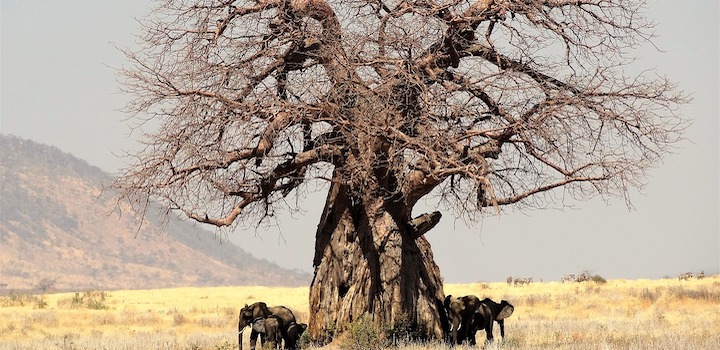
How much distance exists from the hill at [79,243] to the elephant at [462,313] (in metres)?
94.8

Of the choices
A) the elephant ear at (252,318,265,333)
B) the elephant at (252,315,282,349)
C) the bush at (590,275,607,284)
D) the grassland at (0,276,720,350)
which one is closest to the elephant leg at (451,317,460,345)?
the grassland at (0,276,720,350)

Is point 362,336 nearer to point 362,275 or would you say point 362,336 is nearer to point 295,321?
point 362,275

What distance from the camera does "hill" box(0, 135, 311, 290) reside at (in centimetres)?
12494

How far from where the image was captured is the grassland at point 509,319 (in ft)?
68.4

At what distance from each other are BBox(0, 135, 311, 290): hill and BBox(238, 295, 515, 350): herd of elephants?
94578mm

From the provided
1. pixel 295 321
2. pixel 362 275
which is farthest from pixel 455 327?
pixel 295 321

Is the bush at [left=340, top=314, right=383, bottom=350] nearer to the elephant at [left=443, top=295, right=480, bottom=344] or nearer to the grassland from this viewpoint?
the grassland

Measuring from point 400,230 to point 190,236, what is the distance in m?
151

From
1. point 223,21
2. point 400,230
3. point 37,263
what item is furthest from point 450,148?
point 37,263

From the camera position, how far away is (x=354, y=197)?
19.7 metres

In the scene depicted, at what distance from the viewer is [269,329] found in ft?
61.8

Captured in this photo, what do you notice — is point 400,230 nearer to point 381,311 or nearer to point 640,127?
point 381,311

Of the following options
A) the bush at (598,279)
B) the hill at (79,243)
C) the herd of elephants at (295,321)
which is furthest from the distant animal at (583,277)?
the hill at (79,243)

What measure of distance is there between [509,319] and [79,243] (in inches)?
4487
